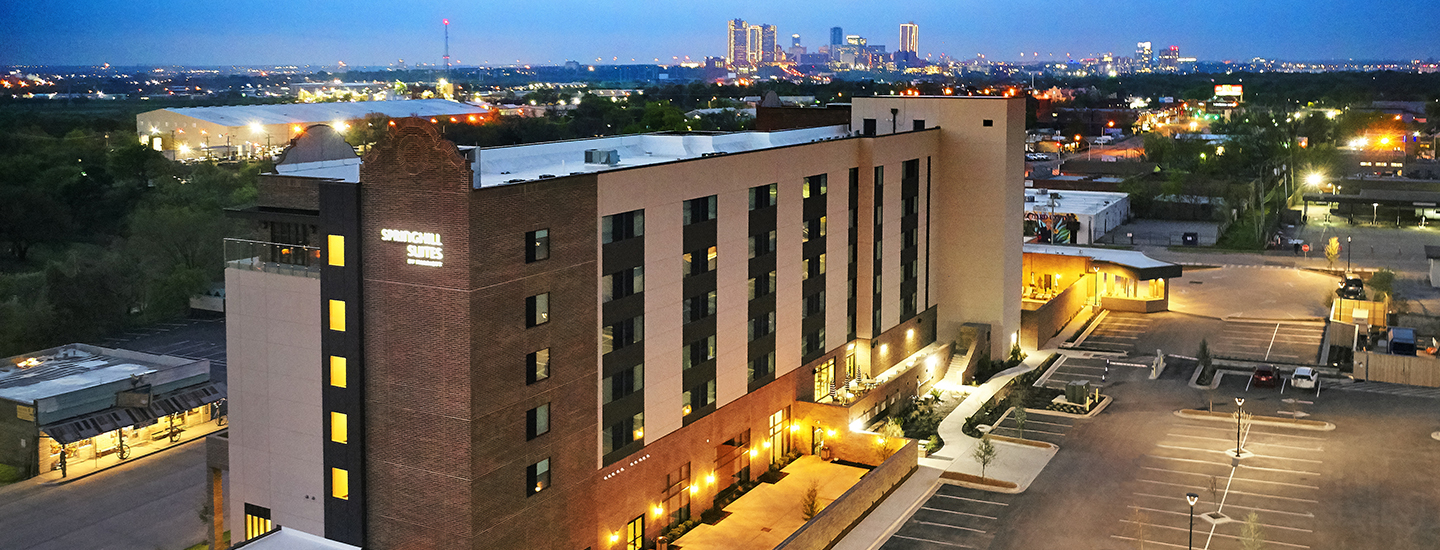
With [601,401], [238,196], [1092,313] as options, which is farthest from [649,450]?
[238,196]

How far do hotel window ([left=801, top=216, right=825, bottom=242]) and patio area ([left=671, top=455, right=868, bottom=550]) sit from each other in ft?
33.3

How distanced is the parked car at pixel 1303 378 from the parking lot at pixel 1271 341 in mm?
5596

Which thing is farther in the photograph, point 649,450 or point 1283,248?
point 1283,248

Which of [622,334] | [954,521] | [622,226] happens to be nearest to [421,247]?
[622,226]

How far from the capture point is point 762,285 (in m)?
54.3

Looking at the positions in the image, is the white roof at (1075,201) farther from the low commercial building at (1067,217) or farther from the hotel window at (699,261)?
the hotel window at (699,261)

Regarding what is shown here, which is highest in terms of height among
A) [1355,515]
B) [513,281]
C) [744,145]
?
[744,145]

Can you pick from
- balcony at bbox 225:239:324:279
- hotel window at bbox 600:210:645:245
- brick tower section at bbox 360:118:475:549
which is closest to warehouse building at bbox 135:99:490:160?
balcony at bbox 225:239:324:279

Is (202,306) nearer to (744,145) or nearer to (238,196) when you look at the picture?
(238,196)

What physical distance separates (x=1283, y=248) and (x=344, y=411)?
102120 millimetres

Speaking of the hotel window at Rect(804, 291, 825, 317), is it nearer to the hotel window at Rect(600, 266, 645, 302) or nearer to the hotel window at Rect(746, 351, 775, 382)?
the hotel window at Rect(746, 351, 775, 382)

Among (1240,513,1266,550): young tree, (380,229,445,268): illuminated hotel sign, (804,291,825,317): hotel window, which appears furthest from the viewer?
(804,291,825,317): hotel window

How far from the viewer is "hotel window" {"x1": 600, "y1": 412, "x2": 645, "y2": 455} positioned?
44.5 metres

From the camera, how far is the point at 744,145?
62188 mm
